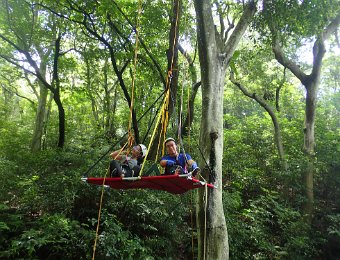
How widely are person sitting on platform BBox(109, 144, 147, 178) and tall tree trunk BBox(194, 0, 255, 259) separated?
44.2 inches

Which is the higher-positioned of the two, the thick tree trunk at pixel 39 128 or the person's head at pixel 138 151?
the thick tree trunk at pixel 39 128

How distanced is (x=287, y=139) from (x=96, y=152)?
24.2ft

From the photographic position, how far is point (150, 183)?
4078 mm

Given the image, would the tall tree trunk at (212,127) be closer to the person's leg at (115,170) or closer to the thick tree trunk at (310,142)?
the person's leg at (115,170)

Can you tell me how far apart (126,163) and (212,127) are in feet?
5.29

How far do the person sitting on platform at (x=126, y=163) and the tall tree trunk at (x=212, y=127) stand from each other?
1.12m

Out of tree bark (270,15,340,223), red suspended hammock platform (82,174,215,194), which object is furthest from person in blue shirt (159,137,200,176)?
tree bark (270,15,340,223)

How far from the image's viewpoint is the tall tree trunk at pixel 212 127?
15.7 ft

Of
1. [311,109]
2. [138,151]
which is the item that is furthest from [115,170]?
[311,109]

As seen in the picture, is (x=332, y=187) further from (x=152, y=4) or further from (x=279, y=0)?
(x=152, y=4)

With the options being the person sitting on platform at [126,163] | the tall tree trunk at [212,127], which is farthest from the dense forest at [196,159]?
the person sitting on platform at [126,163]

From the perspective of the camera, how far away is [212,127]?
525 centimetres

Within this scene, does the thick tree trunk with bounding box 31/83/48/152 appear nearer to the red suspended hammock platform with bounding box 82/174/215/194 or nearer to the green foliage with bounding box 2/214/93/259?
the green foliage with bounding box 2/214/93/259

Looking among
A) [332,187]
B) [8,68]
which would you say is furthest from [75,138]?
[332,187]
